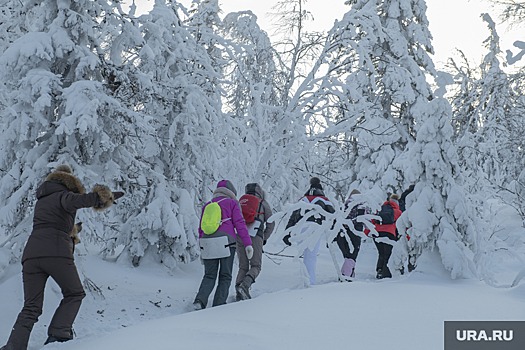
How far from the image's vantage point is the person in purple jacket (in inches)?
275

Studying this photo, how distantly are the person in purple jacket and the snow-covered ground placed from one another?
677 millimetres

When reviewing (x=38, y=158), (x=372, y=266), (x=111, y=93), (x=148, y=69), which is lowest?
(x=372, y=266)

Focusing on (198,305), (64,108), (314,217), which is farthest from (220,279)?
(64,108)

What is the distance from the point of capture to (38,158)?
24.7 ft

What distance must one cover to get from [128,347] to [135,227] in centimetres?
624

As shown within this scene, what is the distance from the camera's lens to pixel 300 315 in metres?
4.47

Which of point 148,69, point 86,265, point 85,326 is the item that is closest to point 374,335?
point 85,326

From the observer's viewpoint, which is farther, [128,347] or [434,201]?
[434,201]

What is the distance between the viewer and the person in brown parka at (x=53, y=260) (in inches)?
191

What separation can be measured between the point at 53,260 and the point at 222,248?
2.56m

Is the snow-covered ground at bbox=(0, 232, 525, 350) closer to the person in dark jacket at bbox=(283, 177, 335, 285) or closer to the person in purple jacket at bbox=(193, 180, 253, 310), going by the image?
the person in purple jacket at bbox=(193, 180, 253, 310)

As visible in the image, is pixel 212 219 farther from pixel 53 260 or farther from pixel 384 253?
pixel 384 253

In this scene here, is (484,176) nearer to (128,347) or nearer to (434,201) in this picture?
(434,201)
